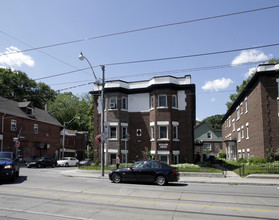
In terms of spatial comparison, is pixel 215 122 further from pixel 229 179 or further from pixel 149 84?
pixel 229 179

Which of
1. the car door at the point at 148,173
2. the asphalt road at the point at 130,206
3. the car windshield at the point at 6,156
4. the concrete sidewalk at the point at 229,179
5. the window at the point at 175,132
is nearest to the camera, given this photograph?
the asphalt road at the point at 130,206

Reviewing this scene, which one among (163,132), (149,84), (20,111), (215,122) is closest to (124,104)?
(149,84)

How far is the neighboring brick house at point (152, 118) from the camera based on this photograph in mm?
26312

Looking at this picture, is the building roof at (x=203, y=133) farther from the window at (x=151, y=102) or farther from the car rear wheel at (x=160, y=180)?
the car rear wheel at (x=160, y=180)

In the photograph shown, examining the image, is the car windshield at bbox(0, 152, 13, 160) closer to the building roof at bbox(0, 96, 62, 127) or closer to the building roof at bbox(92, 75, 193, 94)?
the building roof at bbox(92, 75, 193, 94)

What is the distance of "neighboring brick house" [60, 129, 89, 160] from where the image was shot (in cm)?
5753

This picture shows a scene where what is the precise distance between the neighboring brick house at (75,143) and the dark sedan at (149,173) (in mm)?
42518

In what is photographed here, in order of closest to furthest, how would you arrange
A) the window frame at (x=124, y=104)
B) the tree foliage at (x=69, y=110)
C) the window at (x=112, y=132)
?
the window at (x=112, y=132) → the window frame at (x=124, y=104) → the tree foliage at (x=69, y=110)

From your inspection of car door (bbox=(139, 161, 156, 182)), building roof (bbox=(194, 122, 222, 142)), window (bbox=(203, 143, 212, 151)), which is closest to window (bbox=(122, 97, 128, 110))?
car door (bbox=(139, 161, 156, 182))

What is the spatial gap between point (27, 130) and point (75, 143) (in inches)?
824

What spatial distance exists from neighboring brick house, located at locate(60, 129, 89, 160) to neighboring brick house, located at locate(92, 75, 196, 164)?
30.4m

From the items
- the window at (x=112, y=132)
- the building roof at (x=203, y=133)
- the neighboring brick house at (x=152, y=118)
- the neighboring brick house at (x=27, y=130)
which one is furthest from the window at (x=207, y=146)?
the window at (x=112, y=132)

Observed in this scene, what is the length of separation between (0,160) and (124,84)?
16.6 metres

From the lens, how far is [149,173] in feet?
48.2
